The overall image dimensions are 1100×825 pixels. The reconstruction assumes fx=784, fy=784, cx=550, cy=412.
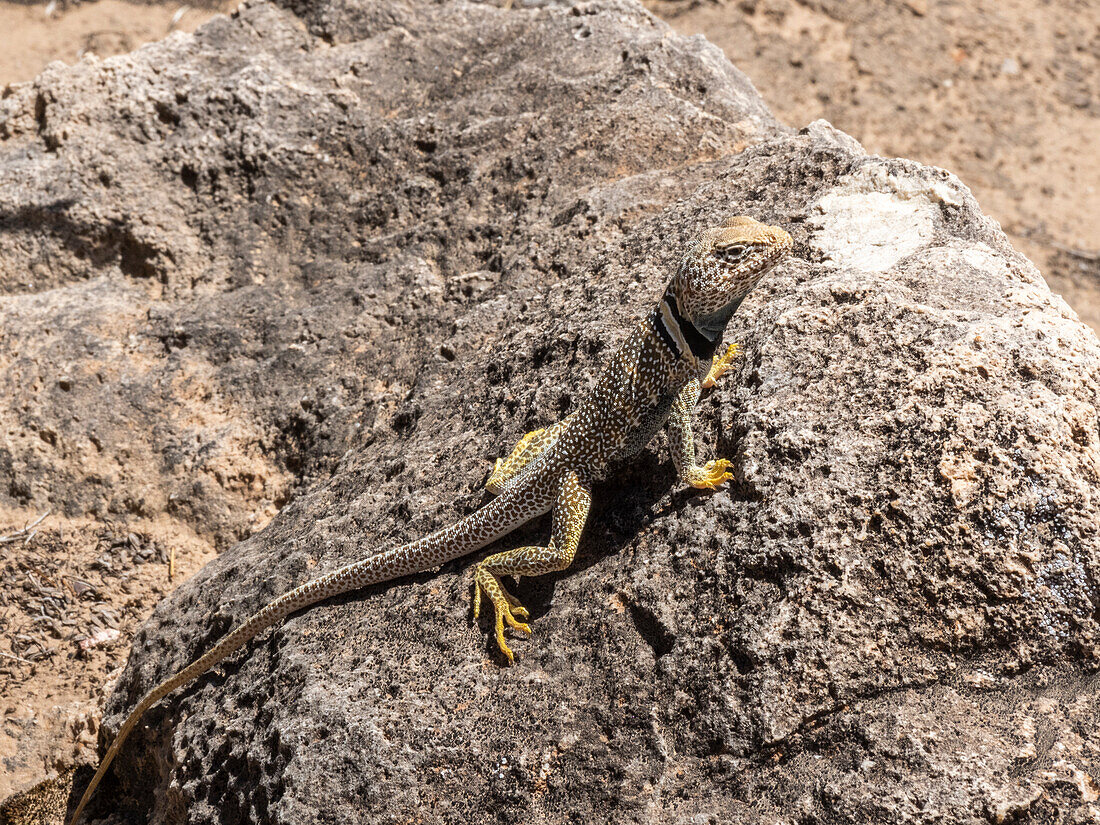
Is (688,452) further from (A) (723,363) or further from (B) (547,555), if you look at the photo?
(B) (547,555)

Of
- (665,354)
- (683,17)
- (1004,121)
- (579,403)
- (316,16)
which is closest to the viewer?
(665,354)

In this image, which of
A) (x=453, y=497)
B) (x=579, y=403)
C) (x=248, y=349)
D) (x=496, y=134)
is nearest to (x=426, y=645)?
(x=453, y=497)

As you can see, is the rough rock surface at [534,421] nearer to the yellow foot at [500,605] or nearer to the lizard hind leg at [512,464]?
Answer: the yellow foot at [500,605]

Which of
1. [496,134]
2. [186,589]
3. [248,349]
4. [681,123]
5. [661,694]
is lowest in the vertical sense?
[186,589]

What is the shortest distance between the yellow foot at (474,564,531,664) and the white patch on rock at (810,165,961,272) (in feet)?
7.44

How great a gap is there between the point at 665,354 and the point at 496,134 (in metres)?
2.99

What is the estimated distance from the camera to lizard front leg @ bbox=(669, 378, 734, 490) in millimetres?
3344

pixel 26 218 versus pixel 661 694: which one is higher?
pixel 661 694

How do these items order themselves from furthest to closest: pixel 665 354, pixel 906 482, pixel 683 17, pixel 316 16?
pixel 683 17 < pixel 316 16 < pixel 665 354 < pixel 906 482

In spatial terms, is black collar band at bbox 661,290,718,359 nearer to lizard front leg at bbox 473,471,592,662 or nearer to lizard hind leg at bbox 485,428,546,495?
lizard front leg at bbox 473,471,592,662

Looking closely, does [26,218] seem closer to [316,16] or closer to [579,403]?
[316,16]

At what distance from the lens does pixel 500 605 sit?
11.2 feet

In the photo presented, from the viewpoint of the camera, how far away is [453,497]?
13.4ft

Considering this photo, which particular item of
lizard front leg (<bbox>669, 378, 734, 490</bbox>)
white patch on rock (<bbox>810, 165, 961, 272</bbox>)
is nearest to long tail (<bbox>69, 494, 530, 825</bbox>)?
lizard front leg (<bbox>669, 378, 734, 490</bbox>)
